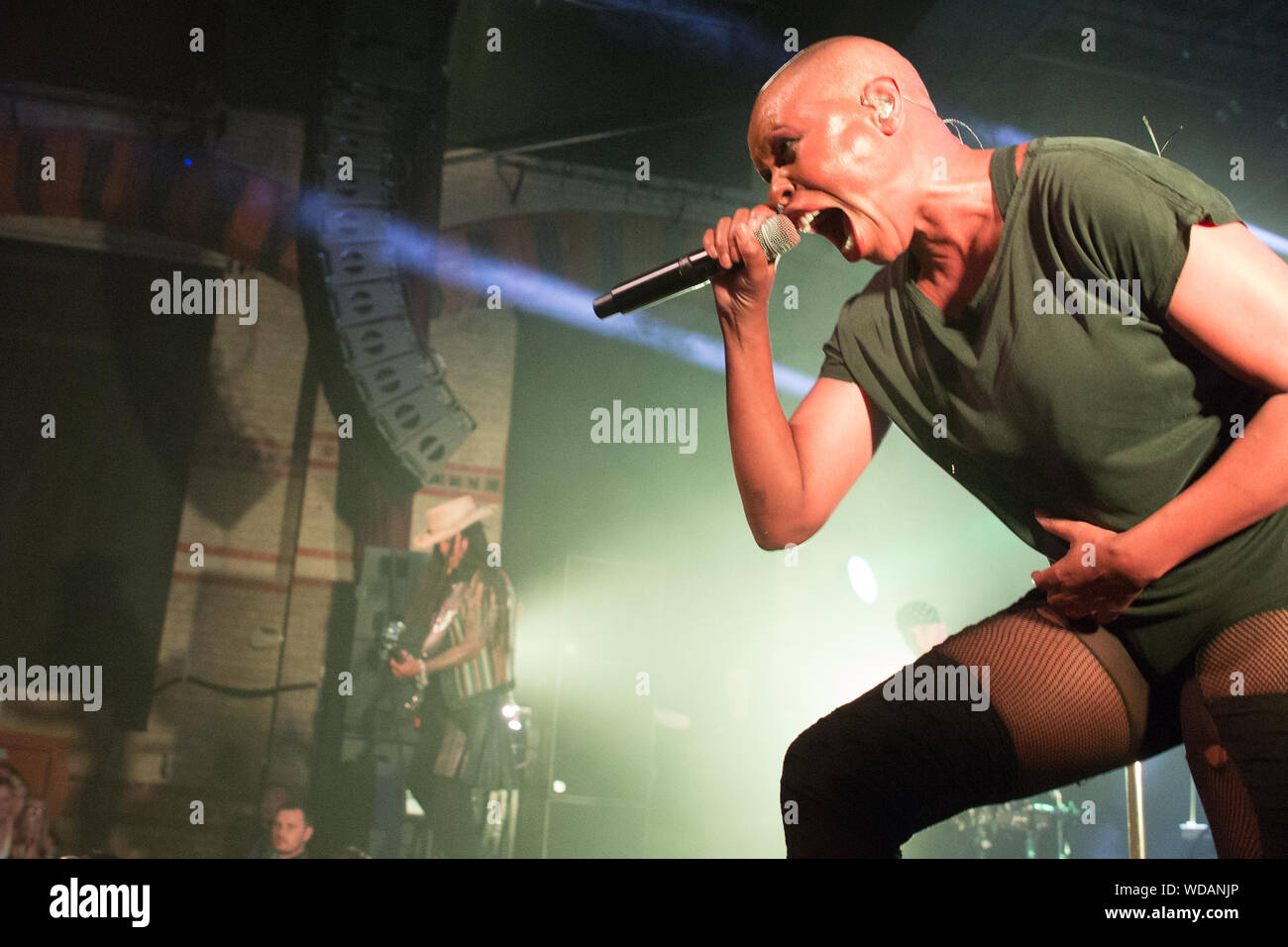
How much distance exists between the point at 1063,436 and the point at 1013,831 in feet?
18.9

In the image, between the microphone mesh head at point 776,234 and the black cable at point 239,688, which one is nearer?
the microphone mesh head at point 776,234

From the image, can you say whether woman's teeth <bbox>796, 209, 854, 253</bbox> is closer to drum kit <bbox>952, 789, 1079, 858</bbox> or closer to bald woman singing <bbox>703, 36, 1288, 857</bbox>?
bald woman singing <bbox>703, 36, 1288, 857</bbox>

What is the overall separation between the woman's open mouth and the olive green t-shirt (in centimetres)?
20

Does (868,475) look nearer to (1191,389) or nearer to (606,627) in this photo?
(606,627)

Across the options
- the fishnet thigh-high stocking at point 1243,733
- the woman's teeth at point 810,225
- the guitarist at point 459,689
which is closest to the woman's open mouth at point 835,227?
the woman's teeth at point 810,225

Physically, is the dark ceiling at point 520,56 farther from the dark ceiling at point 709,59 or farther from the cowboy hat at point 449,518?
the cowboy hat at point 449,518

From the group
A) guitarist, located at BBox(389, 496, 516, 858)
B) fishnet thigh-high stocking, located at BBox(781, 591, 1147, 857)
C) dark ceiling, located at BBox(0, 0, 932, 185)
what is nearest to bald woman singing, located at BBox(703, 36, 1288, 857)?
fishnet thigh-high stocking, located at BBox(781, 591, 1147, 857)

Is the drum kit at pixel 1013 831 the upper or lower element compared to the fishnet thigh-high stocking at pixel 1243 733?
lower

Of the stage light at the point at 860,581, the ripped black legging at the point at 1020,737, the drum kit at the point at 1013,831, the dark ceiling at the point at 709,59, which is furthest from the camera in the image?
the stage light at the point at 860,581

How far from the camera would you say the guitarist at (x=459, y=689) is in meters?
5.82

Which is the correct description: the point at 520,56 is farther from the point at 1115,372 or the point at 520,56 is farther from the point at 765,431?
the point at 1115,372

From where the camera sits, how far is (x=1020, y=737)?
3.95 ft

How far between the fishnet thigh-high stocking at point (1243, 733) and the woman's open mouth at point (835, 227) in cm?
71

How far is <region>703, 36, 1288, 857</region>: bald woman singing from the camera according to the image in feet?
3.54
